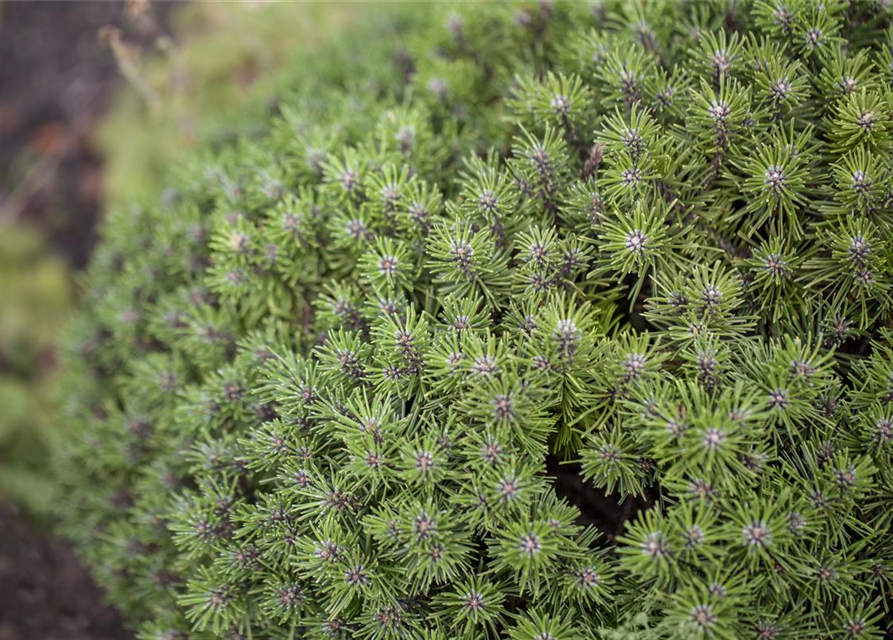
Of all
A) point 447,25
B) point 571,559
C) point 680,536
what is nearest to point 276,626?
point 571,559

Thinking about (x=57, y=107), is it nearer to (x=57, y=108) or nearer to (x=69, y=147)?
(x=57, y=108)

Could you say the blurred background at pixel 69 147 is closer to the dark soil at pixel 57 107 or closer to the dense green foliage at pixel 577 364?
the dark soil at pixel 57 107

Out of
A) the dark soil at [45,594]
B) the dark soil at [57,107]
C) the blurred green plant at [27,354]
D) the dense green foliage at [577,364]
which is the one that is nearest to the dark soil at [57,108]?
the dark soil at [57,107]

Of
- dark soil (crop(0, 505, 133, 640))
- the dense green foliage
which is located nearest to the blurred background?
dark soil (crop(0, 505, 133, 640))

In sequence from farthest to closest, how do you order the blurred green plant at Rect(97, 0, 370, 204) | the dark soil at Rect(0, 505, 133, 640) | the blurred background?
the blurred green plant at Rect(97, 0, 370, 204)
the blurred background
the dark soil at Rect(0, 505, 133, 640)

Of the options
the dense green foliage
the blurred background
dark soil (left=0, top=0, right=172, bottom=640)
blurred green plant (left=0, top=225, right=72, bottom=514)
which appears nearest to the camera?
the dense green foliage

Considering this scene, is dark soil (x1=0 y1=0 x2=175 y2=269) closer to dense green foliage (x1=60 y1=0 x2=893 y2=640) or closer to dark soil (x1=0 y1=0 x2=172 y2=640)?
dark soil (x1=0 y1=0 x2=172 y2=640)

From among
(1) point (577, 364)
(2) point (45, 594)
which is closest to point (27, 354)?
(2) point (45, 594)
